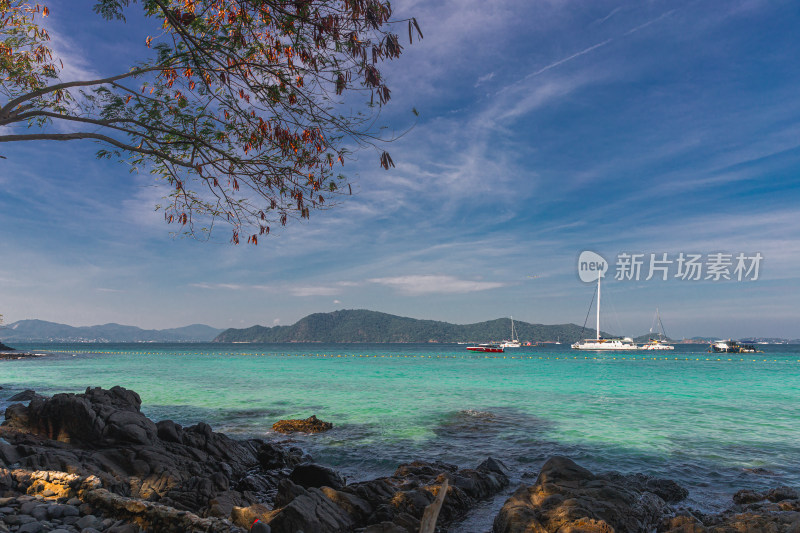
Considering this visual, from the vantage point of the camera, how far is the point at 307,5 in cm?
635

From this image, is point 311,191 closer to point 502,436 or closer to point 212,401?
point 502,436

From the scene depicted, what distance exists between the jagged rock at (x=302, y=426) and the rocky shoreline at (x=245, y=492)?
3678mm

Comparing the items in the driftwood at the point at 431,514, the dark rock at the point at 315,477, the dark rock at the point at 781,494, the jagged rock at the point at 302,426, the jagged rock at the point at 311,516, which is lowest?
the jagged rock at the point at 302,426

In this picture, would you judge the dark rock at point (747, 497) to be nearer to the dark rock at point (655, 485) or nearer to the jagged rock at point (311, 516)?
the dark rock at point (655, 485)

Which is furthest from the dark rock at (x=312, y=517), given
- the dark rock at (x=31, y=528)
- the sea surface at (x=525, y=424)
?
the dark rock at (x=31, y=528)

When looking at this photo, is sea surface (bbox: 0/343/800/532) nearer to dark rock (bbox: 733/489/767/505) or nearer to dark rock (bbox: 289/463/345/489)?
dark rock (bbox: 733/489/767/505)

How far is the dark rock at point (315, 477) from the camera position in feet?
31.0

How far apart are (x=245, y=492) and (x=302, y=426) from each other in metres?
7.69

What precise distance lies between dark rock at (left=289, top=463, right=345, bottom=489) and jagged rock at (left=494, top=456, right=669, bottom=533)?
3556 millimetres

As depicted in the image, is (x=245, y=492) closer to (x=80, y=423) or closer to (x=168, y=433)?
(x=168, y=433)

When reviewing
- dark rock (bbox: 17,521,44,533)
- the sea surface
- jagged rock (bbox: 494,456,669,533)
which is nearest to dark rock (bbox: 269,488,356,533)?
the sea surface

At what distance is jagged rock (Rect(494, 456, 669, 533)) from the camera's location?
7062 millimetres

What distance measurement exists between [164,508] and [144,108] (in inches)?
288

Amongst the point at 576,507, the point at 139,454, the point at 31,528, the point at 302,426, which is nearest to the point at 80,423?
the point at 139,454
